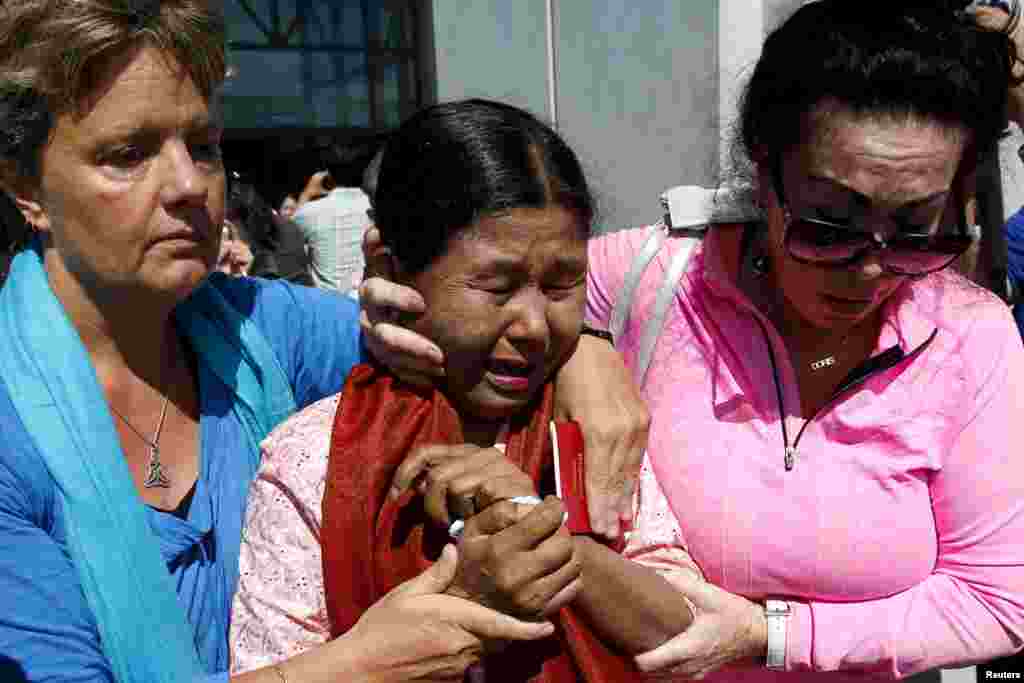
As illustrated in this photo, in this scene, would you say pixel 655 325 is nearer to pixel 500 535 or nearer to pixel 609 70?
pixel 500 535

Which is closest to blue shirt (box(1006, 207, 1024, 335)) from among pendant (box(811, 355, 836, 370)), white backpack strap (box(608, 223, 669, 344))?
pendant (box(811, 355, 836, 370))

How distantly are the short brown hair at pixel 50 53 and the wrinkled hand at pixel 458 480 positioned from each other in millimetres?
782

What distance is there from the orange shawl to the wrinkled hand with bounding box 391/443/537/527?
0.16 feet

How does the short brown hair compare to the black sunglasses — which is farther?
the black sunglasses

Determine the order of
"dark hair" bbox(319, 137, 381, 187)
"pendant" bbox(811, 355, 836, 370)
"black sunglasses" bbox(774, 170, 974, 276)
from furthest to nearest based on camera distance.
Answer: "dark hair" bbox(319, 137, 381, 187)
"pendant" bbox(811, 355, 836, 370)
"black sunglasses" bbox(774, 170, 974, 276)

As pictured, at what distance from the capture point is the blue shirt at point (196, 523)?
1445 millimetres

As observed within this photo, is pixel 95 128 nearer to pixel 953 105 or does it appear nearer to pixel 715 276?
pixel 715 276

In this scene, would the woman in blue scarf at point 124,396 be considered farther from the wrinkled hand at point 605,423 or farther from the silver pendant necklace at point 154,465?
the wrinkled hand at point 605,423

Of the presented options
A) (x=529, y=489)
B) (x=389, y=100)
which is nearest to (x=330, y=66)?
(x=389, y=100)

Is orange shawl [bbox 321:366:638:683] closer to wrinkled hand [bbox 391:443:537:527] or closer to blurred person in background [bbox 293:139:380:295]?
wrinkled hand [bbox 391:443:537:527]

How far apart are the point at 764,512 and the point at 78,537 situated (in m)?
1.16

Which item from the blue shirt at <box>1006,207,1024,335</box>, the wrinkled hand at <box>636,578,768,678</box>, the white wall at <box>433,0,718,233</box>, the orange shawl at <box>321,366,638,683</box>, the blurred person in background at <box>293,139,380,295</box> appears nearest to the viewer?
the orange shawl at <box>321,366,638,683</box>

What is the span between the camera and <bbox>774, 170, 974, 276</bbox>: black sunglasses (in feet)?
5.86

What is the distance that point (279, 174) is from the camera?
8.92 meters
